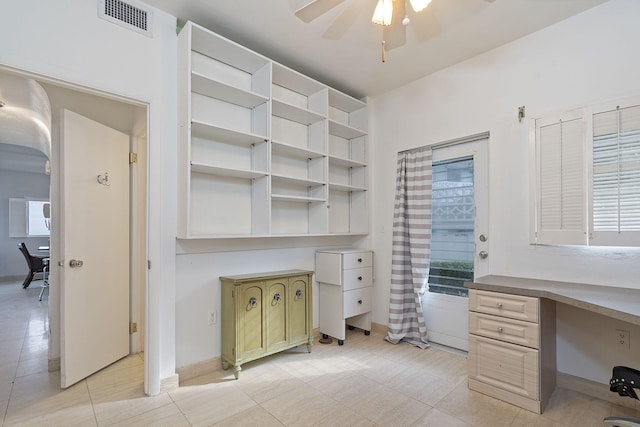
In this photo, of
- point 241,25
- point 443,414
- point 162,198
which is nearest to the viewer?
point 443,414

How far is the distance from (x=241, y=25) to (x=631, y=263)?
123 inches

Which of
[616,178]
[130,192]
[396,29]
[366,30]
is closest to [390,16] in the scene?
[396,29]

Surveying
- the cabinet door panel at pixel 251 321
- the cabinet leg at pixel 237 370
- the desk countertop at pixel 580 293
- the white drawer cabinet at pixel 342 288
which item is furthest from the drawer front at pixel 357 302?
the desk countertop at pixel 580 293

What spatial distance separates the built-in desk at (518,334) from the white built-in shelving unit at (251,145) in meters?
1.52

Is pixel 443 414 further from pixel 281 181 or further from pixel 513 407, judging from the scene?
pixel 281 181

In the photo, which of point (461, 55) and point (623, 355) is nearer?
point (623, 355)

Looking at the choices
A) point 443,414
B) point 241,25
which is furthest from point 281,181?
point 443,414

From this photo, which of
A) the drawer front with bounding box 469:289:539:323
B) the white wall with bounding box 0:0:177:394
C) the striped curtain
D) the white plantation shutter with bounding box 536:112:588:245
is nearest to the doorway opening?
the white wall with bounding box 0:0:177:394

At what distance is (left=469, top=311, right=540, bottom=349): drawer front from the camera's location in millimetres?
1898

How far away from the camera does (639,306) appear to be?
1.48m

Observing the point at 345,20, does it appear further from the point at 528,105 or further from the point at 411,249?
the point at 411,249

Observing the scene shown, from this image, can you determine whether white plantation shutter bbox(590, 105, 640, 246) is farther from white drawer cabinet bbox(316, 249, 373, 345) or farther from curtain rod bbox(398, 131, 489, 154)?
white drawer cabinet bbox(316, 249, 373, 345)

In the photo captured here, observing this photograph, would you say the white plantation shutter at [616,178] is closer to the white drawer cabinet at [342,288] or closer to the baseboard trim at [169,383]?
the white drawer cabinet at [342,288]

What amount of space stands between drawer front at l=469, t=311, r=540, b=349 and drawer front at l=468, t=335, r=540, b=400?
37 millimetres
